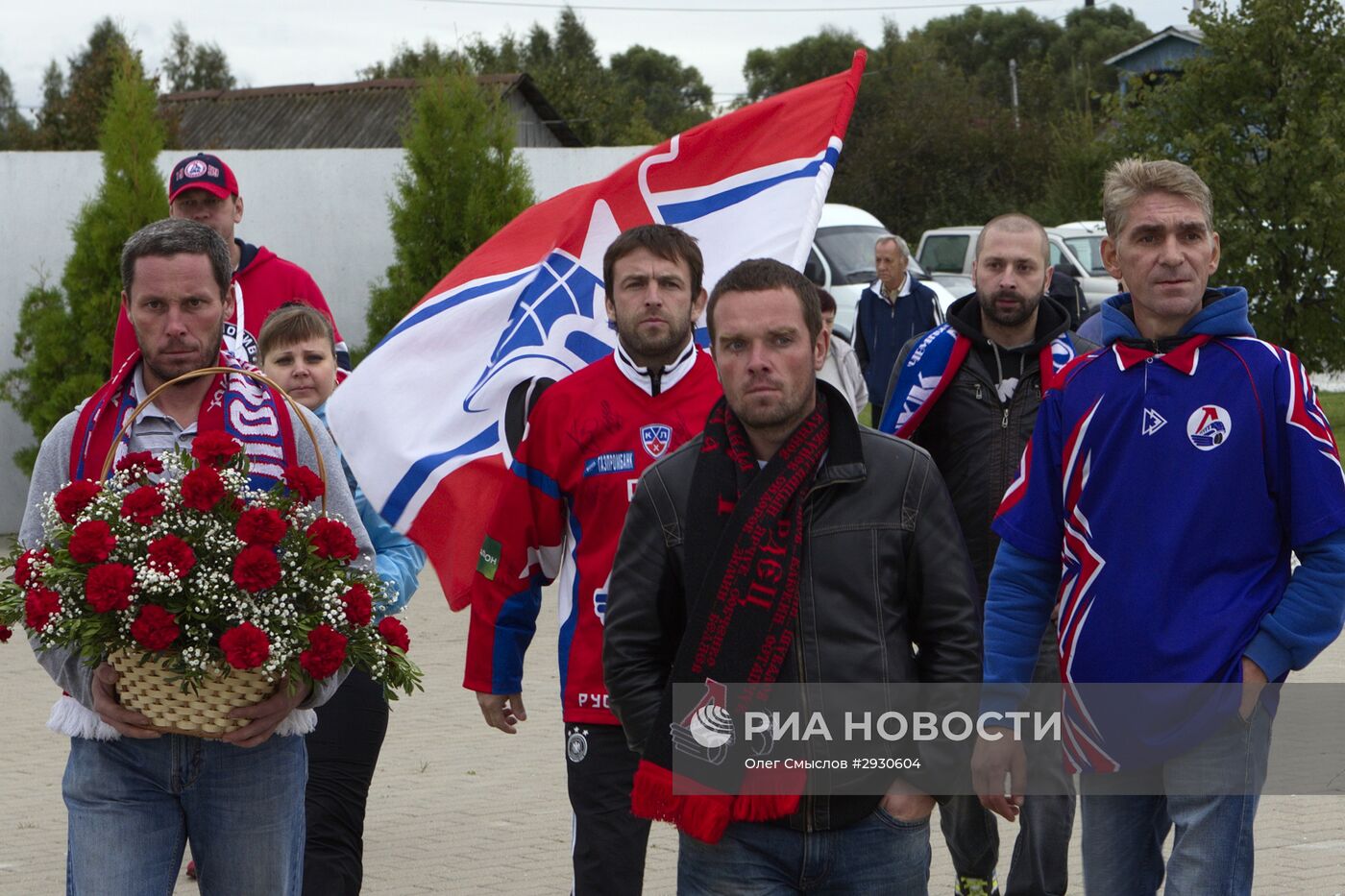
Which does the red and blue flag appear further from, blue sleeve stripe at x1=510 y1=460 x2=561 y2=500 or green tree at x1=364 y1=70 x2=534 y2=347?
green tree at x1=364 y1=70 x2=534 y2=347

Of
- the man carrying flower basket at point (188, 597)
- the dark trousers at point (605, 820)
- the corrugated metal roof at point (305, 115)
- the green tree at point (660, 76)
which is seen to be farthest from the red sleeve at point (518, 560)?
the green tree at point (660, 76)

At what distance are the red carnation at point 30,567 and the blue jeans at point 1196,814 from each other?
2.33 m

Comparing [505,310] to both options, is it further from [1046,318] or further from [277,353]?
[1046,318]

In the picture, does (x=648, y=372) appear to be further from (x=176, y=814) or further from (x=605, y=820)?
(x=176, y=814)

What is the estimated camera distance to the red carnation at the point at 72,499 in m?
3.61

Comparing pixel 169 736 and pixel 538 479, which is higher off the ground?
pixel 538 479

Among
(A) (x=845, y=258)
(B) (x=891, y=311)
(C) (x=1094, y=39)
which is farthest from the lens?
(C) (x=1094, y=39)

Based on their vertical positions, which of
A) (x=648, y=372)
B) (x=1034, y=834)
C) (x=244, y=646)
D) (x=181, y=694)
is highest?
(x=648, y=372)

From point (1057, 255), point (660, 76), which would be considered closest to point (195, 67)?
point (660, 76)

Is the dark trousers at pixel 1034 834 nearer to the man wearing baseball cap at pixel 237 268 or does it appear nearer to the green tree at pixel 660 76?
the man wearing baseball cap at pixel 237 268

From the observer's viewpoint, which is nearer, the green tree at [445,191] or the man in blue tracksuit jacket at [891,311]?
the man in blue tracksuit jacket at [891,311]

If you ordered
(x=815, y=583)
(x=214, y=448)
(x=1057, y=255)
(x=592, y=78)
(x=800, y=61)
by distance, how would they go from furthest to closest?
(x=800, y=61) → (x=592, y=78) → (x=1057, y=255) → (x=214, y=448) → (x=815, y=583)

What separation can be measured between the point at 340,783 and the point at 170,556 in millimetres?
1739

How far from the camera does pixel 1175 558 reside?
12.7 feet
